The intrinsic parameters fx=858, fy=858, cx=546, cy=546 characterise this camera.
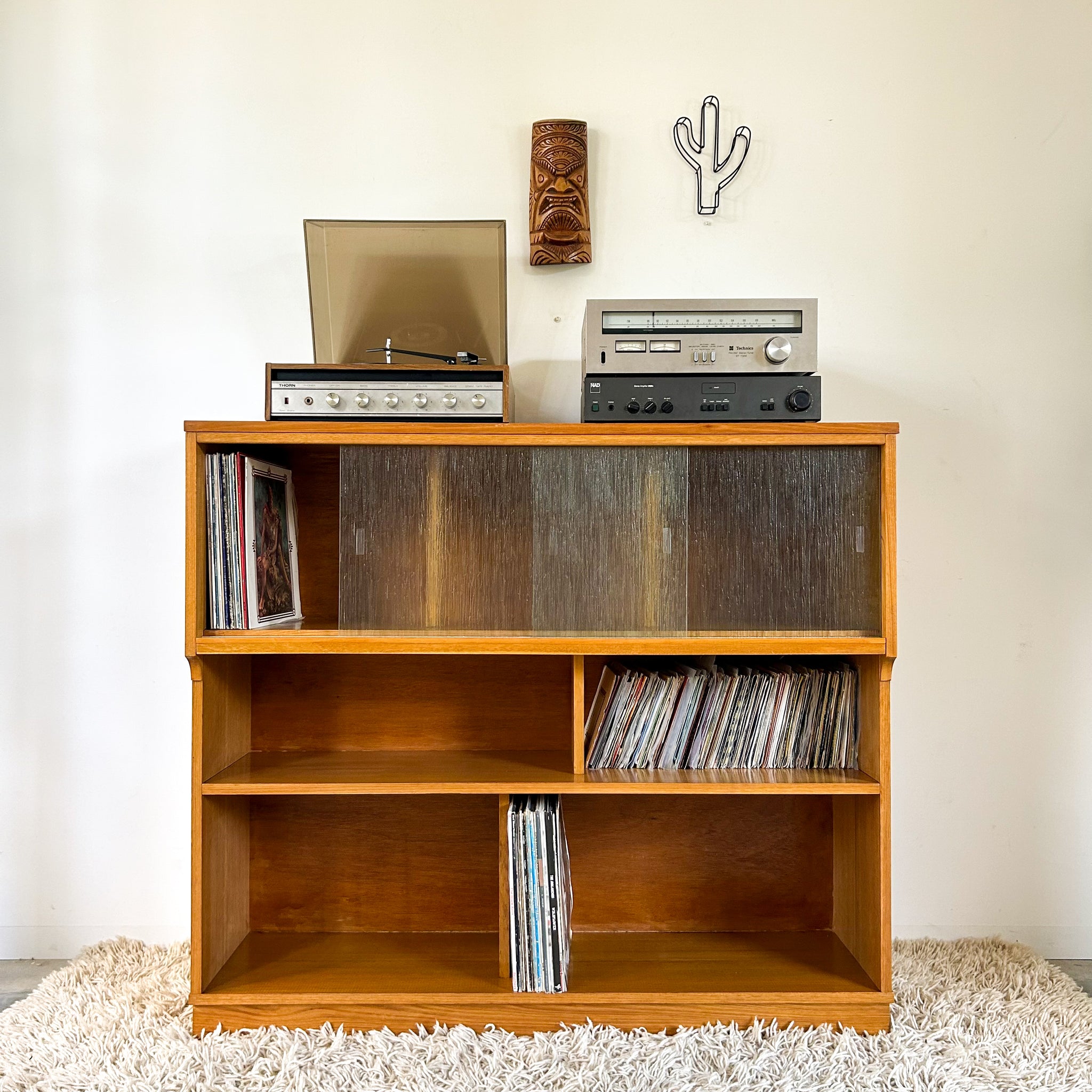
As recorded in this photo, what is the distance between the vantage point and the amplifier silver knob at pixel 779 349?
1419mm

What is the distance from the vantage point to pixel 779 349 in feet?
4.65

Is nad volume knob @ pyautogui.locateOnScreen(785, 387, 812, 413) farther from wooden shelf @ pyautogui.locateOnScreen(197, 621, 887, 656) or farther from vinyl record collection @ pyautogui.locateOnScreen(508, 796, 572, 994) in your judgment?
vinyl record collection @ pyautogui.locateOnScreen(508, 796, 572, 994)

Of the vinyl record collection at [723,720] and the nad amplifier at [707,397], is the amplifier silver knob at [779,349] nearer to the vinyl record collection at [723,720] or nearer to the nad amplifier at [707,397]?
the nad amplifier at [707,397]

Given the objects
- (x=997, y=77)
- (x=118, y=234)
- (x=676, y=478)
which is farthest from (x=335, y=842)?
(x=997, y=77)

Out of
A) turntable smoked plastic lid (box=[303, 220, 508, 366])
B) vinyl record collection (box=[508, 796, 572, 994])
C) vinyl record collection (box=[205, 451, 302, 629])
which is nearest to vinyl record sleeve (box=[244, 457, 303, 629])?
vinyl record collection (box=[205, 451, 302, 629])

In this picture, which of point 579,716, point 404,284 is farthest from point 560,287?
point 579,716

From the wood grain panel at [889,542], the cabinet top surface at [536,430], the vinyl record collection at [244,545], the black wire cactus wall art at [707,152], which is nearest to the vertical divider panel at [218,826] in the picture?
the vinyl record collection at [244,545]

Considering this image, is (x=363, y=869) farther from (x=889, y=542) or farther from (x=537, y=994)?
(x=889, y=542)

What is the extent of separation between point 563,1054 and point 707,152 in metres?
1.70

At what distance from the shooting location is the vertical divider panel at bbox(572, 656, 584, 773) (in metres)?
1.47

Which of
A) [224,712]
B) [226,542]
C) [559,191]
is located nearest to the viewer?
[226,542]

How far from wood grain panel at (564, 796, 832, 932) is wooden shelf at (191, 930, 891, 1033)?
132 mm

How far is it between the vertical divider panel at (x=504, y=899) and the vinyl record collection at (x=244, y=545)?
52 cm

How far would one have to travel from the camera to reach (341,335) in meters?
1.64
